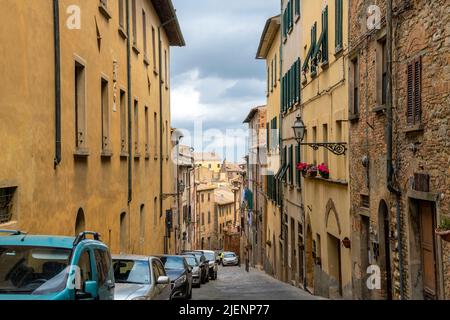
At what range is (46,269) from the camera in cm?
756

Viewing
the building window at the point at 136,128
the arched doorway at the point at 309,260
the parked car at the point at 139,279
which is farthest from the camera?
the arched doorway at the point at 309,260

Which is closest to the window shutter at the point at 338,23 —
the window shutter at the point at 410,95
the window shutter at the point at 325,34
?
the window shutter at the point at 325,34

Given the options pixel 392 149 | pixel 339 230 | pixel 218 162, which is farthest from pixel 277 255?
pixel 218 162

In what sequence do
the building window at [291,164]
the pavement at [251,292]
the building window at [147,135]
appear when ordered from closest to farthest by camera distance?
the pavement at [251,292], the building window at [147,135], the building window at [291,164]

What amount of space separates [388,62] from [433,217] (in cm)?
353

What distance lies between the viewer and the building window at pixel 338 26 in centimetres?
1848

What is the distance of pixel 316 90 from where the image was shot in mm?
23219

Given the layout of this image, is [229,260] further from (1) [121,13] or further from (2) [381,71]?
(2) [381,71]

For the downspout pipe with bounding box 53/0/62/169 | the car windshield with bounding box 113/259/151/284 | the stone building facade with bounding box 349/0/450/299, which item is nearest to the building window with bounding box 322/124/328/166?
the stone building facade with bounding box 349/0/450/299

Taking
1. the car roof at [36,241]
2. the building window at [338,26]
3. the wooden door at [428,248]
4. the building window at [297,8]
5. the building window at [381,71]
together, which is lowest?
the wooden door at [428,248]

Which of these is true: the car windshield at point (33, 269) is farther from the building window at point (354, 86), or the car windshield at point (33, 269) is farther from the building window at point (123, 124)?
the building window at point (123, 124)

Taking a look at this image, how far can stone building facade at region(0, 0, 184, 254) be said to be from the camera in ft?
35.4

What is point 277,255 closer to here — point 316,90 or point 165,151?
point 165,151

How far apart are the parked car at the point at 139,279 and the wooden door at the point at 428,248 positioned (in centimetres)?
473
